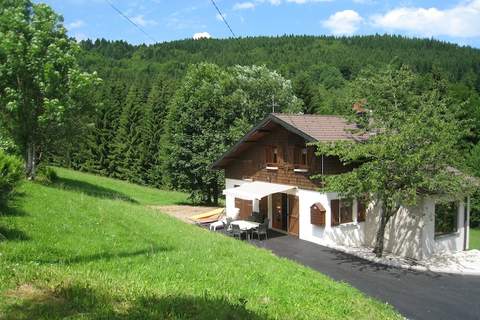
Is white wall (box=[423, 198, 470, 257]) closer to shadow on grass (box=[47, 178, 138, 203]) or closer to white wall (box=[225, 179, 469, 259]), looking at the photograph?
white wall (box=[225, 179, 469, 259])

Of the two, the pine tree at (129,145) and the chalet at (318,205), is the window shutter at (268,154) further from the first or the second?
the pine tree at (129,145)

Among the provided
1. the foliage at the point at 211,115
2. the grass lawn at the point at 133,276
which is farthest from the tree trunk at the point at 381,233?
the foliage at the point at 211,115

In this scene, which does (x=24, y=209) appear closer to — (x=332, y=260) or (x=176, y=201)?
(x=332, y=260)

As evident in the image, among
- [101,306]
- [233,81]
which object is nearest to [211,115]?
[233,81]

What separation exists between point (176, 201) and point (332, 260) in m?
23.8

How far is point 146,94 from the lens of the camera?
200 feet

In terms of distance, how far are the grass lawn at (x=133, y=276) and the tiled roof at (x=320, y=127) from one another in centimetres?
825

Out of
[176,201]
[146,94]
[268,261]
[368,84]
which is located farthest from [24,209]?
[146,94]

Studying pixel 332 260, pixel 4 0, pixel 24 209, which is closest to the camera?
pixel 24 209

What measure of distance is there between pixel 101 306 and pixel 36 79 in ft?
57.3

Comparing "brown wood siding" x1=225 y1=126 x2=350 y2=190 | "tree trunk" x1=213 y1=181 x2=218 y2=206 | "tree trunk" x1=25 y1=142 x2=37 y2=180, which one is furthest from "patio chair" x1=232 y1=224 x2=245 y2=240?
"tree trunk" x1=213 y1=181 x2=218 y2=206

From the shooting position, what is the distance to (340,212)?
20047 mm

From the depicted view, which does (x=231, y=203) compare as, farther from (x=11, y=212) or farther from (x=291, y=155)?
(x=11, y=212)

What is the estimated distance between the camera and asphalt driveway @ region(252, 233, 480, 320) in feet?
40.1
